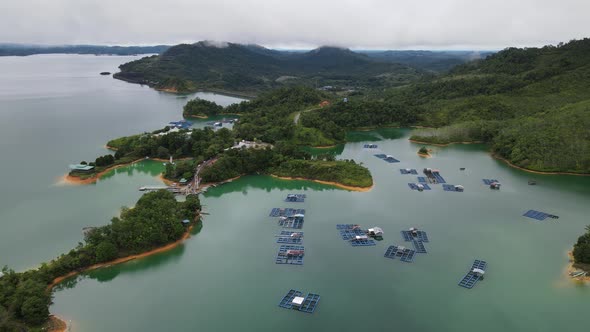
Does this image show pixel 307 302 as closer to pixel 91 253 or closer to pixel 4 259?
pixel 91 253

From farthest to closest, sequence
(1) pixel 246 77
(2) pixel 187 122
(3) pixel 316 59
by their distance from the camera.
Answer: (3) pixel 316 59 → (1) pixel 246 77 → (2) pixel 187 122

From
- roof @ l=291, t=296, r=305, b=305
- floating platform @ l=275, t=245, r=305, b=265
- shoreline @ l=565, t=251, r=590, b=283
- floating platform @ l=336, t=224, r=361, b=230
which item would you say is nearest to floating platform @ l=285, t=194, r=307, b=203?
floating platform @ l=336, t=224, r=361, b=230

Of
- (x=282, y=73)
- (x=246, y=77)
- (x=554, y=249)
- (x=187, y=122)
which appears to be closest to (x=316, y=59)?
(x=282, y=73)

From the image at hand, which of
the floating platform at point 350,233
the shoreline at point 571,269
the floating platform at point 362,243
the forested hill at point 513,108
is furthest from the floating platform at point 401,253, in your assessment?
the forested hill at point 513,108

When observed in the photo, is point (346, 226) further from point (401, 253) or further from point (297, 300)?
point (297, 300)

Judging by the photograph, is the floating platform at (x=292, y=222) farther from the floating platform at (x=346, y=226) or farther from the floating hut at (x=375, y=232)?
the floating hut at (x=375, y=232)

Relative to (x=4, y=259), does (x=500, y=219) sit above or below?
above

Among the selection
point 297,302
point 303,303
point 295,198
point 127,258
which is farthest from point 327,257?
point 127,258
